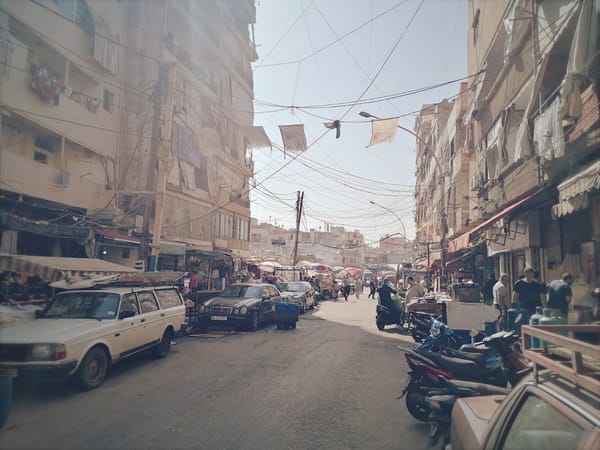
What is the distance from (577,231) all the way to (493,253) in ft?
21.5

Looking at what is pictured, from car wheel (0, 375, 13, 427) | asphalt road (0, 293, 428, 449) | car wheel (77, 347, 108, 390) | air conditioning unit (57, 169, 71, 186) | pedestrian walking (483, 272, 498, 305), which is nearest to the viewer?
asphalt road (0, 293, 428, 449)

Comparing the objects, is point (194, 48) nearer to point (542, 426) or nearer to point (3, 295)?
point (3, 295)

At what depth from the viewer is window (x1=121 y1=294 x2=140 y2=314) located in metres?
7.81

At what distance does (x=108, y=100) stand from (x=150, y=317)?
14331mm

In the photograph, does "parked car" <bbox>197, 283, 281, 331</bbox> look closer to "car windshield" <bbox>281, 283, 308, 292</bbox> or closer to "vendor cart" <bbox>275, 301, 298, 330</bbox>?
"vendor cart" <bbox>275, 301, 298, 330</bbox>

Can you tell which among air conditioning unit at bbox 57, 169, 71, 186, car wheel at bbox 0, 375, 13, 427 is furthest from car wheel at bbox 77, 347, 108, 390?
air conditioning unit at bbox 57, 169, 71, 186

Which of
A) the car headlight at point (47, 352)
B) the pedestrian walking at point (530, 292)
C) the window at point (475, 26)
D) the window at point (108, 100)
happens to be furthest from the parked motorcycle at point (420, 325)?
the window at point (108, 100)

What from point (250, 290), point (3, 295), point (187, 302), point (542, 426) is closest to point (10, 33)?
point (3, 295)

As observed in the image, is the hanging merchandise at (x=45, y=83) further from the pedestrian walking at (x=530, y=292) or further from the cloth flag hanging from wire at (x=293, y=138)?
the pedestrian walking at (x=530, y=292)

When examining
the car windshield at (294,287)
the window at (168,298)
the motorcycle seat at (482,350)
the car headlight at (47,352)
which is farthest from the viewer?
the car windshield at (294,287)

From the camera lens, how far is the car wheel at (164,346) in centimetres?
882

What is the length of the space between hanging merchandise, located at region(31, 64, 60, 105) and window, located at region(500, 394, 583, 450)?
16.1 meters

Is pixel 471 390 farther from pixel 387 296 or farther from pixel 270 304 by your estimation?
pixel 270 304

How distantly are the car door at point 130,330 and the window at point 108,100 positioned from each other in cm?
1382
